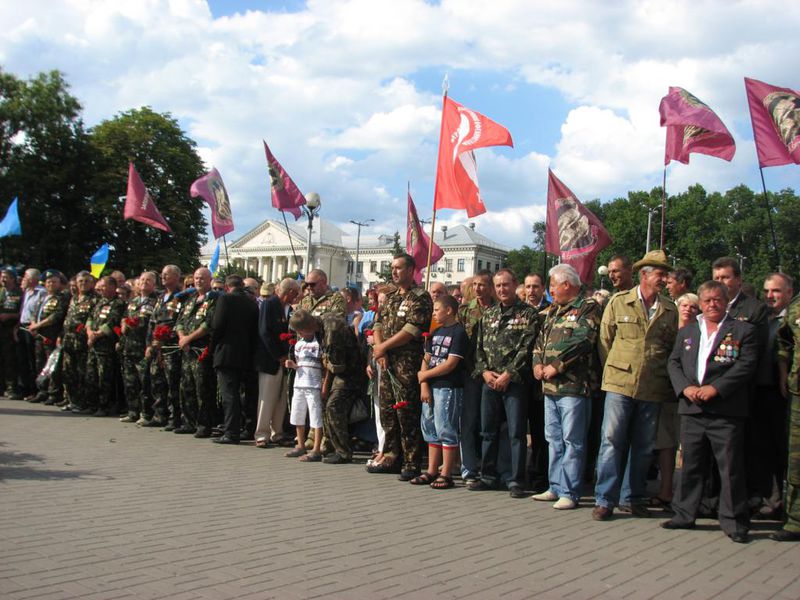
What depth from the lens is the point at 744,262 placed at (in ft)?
250

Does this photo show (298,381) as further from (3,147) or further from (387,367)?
(3,147)

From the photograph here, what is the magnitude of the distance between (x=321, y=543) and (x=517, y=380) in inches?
106

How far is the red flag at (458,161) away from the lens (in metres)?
11.2

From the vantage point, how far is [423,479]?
24.5ft

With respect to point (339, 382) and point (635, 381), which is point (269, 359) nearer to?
point (339, 382)

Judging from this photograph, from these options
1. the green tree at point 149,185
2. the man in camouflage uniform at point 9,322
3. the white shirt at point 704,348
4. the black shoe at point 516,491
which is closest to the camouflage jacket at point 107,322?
the man in camouflage uniform at point 9,322

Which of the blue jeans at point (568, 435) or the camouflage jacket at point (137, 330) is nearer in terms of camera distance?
the blue jeans at point (568, 435)

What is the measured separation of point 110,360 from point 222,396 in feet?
9.78

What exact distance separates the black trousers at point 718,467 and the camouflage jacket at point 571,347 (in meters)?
0.92

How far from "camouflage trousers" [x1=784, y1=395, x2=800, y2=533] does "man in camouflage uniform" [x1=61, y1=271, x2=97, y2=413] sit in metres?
10.3

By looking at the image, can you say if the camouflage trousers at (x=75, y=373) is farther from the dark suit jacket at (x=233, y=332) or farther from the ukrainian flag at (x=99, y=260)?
the ukrainian flag at (x=99, y=260)

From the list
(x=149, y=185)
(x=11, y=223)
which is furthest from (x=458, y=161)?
(x=149, y=185)

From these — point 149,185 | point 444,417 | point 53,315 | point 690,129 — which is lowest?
point 444,417

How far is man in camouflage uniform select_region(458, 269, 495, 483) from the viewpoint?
7582 mm
